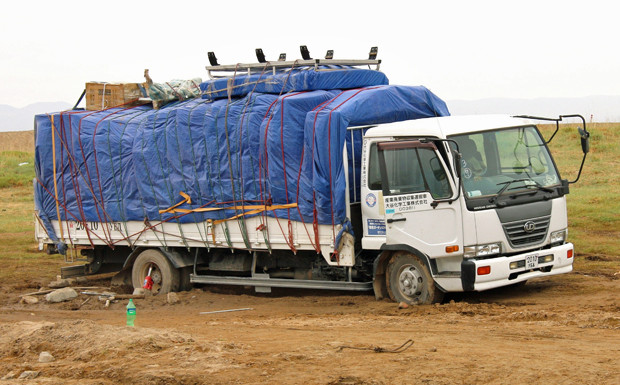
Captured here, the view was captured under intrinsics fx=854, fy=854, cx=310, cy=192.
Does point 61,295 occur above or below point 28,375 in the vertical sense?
below

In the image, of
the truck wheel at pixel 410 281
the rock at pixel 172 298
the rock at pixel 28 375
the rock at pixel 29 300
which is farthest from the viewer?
the rock at pixel 29 300

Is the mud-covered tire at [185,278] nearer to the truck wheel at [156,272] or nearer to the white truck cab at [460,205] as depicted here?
the truck wheel at [156,272]

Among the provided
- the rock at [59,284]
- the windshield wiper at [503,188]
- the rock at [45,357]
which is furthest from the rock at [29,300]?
the windshield wiper at [503,188]

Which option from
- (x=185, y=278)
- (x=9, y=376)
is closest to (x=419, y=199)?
(x=185, y=278)

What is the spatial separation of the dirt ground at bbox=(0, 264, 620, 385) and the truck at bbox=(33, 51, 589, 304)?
0.61m

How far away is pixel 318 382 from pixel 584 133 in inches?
217

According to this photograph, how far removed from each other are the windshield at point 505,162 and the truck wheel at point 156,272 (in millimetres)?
5539

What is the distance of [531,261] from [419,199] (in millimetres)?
1543

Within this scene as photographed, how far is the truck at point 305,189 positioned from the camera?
34.0 ft

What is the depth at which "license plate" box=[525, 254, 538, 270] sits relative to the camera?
1032cm

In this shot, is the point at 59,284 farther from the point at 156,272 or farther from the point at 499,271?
the point at 499,271

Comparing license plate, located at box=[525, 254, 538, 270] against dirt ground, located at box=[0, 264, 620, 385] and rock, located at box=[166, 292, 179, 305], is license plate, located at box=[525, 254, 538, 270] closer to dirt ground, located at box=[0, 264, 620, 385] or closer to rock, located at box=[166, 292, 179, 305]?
dirt ground, located at box=[0, 264, 620, 385]

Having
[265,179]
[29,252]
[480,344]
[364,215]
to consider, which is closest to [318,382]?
[480,344]

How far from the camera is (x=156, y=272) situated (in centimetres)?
1418
